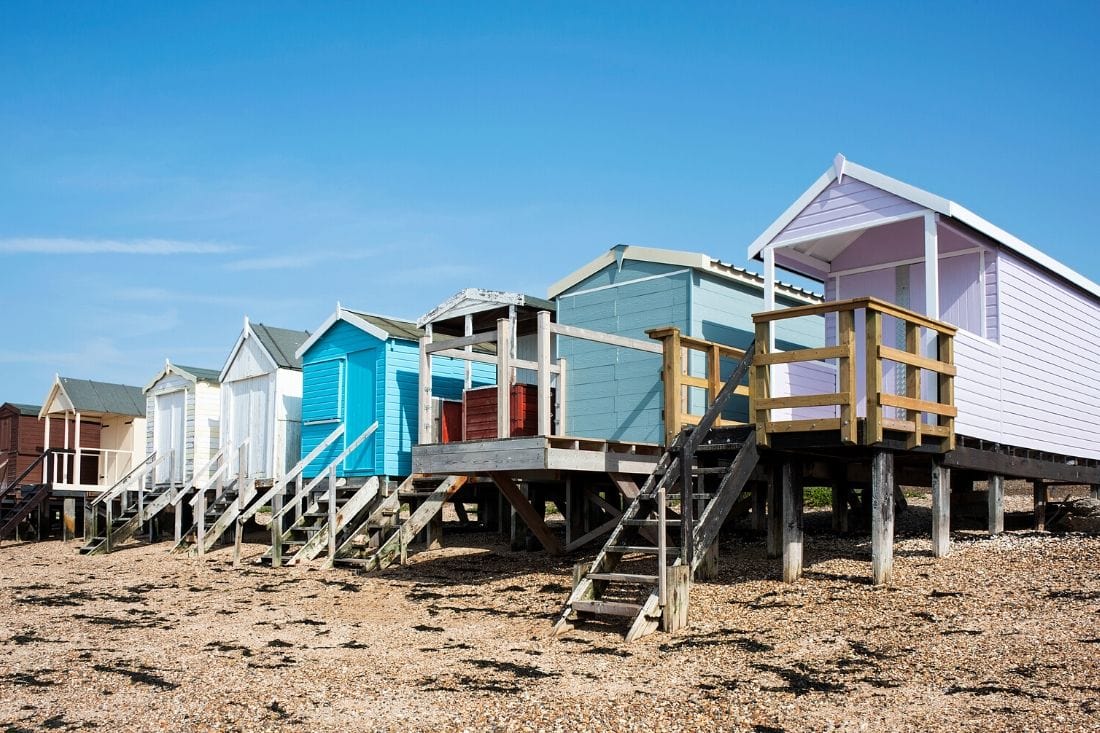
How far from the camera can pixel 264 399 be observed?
22922 millimetres

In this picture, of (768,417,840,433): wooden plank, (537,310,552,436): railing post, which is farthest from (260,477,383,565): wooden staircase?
(768,417,840,433): wooden plank

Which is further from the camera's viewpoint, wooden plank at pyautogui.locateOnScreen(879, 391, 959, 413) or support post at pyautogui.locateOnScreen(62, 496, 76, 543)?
support post at pyautogui.locateOnScreen(62, 496, 76, 543)

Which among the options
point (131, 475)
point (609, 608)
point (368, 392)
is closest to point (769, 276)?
point (609, 608)

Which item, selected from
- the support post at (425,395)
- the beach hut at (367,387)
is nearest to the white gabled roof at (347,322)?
the beach hut at (367,387)

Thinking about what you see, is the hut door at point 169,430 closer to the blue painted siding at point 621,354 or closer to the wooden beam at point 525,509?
the blue painted siding at point 621,354

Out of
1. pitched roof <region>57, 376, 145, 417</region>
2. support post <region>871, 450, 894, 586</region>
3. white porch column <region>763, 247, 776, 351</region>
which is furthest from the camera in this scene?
pitched roof <region>57, 376, 145, 417</region>

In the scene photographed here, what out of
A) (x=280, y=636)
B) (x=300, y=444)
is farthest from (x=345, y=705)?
(x=300, y=444)

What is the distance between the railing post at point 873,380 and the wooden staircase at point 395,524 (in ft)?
25.2

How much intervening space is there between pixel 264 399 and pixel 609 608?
1428 cm

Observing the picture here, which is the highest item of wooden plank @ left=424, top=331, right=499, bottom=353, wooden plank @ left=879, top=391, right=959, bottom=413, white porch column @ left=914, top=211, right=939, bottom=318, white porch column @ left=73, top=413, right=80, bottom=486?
white porch column @ left=914, top=211, right=939, bottom=318

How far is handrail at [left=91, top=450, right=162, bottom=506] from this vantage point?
80.5 feet

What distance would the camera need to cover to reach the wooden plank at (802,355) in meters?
10.9

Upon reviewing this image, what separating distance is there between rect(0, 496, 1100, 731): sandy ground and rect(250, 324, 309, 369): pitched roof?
27.1 ft

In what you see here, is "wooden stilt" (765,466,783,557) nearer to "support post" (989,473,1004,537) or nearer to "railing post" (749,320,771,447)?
"railing post" (749,320,771,447)
